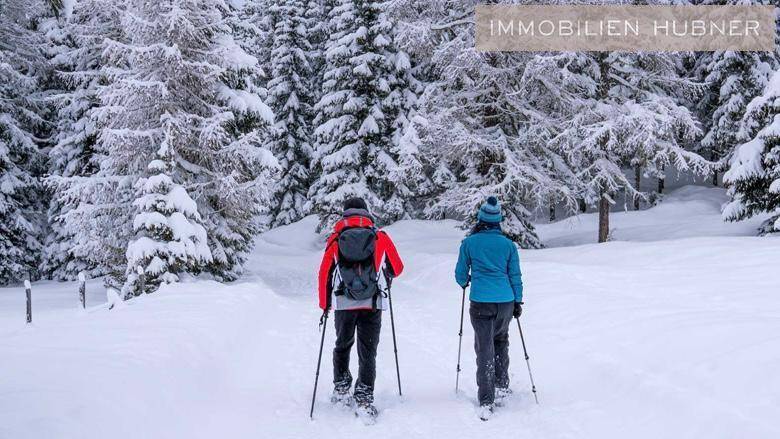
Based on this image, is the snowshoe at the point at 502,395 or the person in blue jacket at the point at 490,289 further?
the snowshoe at the point at 502,395

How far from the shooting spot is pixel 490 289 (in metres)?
5.88

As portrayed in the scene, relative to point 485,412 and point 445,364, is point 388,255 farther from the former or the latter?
point 445,364

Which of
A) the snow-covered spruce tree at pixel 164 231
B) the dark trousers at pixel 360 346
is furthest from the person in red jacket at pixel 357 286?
the snow-covered spruce tree at pixel 164 231

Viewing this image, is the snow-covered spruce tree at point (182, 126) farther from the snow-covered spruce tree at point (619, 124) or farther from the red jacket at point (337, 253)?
the snow-covered spruce tree at point (619, 124)

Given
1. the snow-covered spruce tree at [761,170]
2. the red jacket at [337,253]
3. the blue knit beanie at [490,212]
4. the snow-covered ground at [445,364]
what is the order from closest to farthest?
the snow-covered ground at [445,364] < the red jacket at [337,253] < the blue knit beanie at [490,212] < the snow-covered spruce tree at [761,170]

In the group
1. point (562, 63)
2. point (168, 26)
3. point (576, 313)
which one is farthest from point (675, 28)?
point (168, 26)

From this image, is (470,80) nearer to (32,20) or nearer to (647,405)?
(647,405)

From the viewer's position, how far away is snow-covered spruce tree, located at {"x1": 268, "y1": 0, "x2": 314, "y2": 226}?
3338cm

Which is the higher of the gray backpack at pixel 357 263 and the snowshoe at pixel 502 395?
the gray backpack at pixel 357 263

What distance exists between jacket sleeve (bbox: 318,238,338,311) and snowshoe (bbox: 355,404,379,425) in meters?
1.10

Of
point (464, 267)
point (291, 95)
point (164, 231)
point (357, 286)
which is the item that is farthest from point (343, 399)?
point (291, 95)

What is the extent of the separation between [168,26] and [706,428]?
575 inches

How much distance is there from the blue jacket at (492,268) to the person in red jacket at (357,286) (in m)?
0.80

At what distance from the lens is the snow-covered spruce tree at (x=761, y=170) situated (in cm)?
1609
